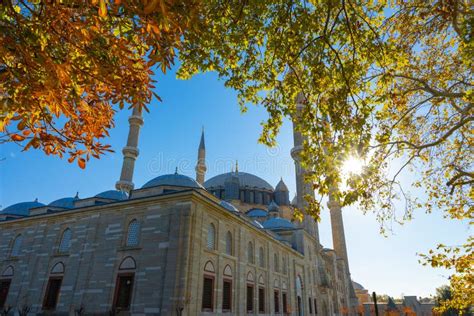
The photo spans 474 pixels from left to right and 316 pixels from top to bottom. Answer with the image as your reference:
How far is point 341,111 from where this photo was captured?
209 inches

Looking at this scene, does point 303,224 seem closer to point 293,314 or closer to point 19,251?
point 293,314

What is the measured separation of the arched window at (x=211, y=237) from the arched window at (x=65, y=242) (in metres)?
7.65

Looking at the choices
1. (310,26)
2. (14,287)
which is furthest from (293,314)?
(310,26)

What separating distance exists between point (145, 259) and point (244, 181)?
2625 cm

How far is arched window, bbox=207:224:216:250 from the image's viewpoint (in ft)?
47.9

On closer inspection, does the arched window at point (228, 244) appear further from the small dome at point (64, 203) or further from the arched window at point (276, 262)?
the small dome at point (64, 203)

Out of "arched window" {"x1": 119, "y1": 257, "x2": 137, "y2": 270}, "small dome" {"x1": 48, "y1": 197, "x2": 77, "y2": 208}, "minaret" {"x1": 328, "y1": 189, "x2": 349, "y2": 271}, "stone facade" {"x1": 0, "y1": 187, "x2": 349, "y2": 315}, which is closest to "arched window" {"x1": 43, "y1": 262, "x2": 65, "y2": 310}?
"stone facade" {"x1": 0, "y1": 187, "x2": 349, "y2": 315}

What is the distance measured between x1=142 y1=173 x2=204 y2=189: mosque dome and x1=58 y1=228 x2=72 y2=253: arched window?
15.7ft

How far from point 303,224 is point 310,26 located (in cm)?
2500

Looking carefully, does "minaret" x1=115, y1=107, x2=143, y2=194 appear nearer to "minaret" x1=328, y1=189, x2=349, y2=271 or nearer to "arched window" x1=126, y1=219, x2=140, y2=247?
"arched window" x1=126, y1=219, x2=140, y2=247

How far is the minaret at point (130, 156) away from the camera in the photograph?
2397cm

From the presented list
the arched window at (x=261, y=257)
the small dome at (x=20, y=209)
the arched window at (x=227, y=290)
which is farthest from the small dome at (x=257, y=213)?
the small dome at (x=20, y=209)

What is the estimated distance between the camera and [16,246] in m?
18.6

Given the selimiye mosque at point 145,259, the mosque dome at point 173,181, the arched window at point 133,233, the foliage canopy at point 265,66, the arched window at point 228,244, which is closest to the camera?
the foliage canopy at point 265,66
